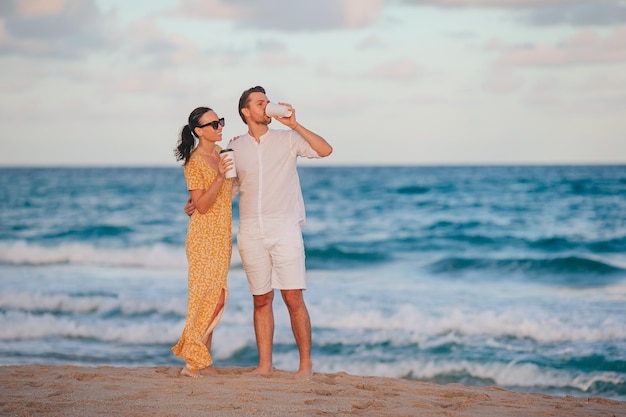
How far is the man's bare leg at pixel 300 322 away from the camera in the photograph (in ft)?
18.4

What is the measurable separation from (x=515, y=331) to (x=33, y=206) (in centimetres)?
2270

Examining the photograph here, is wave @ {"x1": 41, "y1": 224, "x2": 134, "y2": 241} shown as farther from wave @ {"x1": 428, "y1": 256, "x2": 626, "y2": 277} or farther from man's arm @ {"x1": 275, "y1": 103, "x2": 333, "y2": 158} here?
man's arm @ {"x1": 275, "y1": 103, "x2": 333, "y2": 158}

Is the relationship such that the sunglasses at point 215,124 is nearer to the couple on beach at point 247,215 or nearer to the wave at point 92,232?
the couple on beach at point 247,215

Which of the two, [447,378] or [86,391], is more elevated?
[86,391]

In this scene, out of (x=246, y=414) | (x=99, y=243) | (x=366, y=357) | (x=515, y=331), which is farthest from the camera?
(x=99, y=243)

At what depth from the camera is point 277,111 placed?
5.22 m

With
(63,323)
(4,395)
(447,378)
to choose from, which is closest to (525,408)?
(447,378)

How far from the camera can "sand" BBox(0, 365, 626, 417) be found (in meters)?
4.56

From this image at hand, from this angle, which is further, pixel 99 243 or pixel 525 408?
pixel 99 243

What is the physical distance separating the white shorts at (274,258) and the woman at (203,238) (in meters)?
0.16

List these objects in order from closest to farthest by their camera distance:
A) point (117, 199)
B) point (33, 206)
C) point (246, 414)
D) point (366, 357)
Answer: point (246, 414) < point (366, 357) < point (33, 206) < point (117, 199)

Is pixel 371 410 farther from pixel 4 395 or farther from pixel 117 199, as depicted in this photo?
pixel 117 199

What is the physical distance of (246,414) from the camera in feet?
14.6

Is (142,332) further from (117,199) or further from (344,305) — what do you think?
(117,199)
